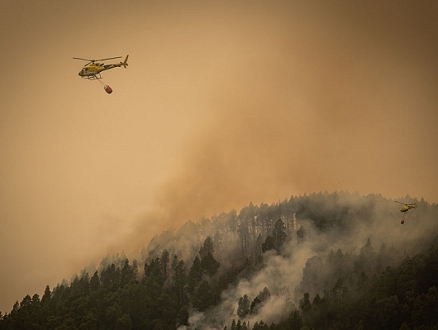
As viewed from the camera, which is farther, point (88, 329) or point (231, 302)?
point (231, 302)

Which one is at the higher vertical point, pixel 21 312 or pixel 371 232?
pixel 21 312

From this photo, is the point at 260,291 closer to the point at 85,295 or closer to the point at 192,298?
the point at 192,298

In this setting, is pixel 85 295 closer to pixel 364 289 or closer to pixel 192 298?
pixel 192 298

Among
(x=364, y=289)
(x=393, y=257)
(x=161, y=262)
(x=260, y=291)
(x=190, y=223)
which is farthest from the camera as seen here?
(x=190, y=223)

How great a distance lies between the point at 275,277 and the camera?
5694 inches

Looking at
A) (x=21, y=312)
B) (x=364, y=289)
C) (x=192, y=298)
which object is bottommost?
(x=364, y=289)

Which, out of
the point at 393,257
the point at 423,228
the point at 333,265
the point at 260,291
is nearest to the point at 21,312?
the point at 260,291

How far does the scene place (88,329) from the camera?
121438 millimetres

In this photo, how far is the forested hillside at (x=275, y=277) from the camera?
117 m

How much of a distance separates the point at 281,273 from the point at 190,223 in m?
26.5

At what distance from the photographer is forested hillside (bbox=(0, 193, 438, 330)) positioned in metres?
117

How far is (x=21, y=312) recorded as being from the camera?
122875 millimetres

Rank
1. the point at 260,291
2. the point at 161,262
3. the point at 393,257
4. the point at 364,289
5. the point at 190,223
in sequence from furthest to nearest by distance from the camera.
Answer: the point at 190,223
the point at 161,262
the point at 260,291
the point at 393,257
the point at 364,289

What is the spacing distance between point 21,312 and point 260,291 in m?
46.4
